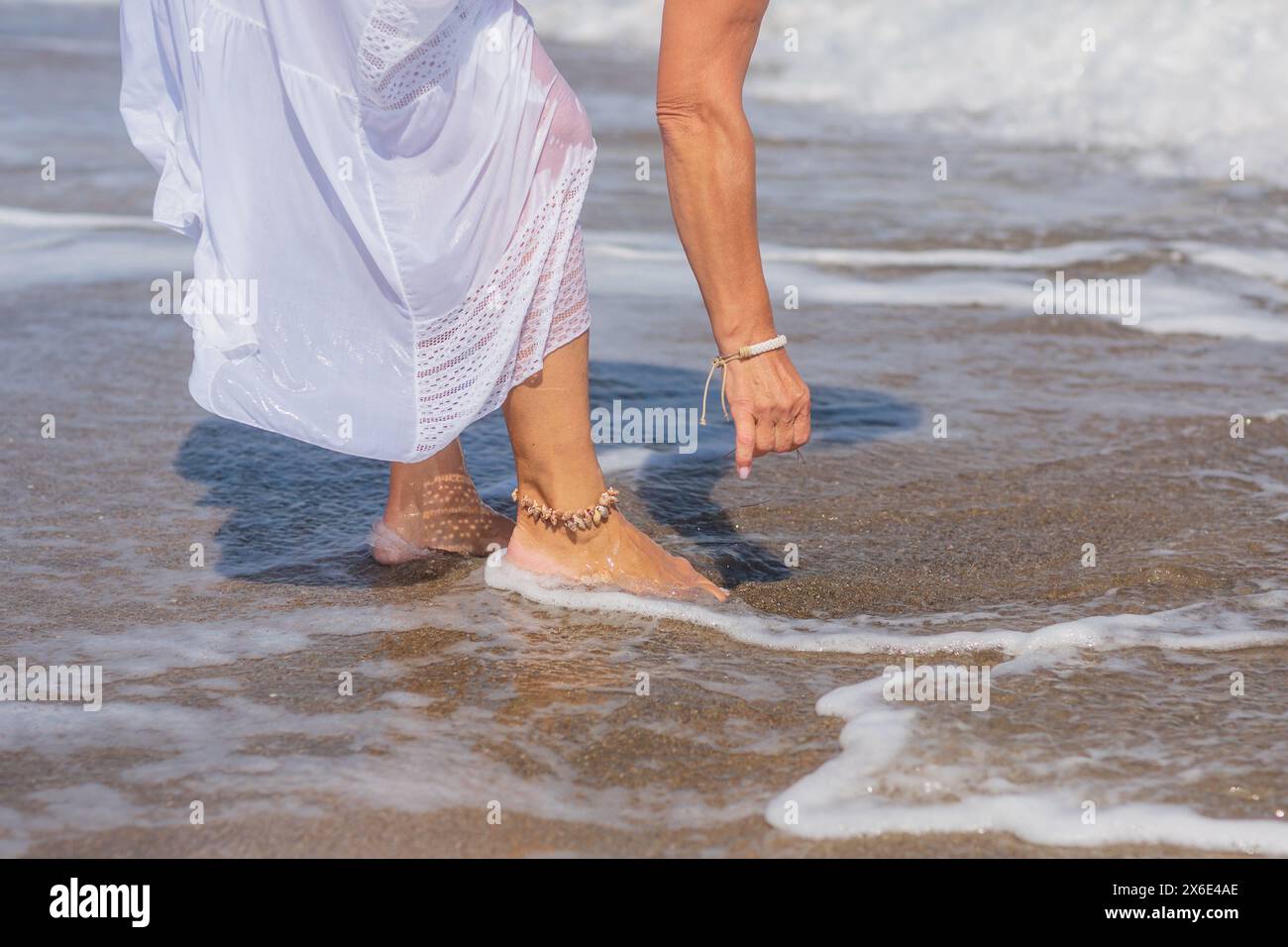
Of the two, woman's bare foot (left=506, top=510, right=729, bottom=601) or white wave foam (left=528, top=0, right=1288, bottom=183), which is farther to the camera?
white wave foam (left=528, top=0, right=1288, bottom=183)

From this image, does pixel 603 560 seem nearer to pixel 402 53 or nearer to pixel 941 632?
pixel 941 632

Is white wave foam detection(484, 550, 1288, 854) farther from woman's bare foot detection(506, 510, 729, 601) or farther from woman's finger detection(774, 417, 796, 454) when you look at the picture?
woman's finger detection(774, 417, 796, 454)

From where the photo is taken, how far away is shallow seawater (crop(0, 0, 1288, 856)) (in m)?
1.98

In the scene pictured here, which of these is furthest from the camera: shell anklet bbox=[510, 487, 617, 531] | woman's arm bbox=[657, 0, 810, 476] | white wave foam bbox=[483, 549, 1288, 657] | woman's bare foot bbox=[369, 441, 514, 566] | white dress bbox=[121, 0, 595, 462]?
woman's bare foot bbox=[369, 441, 514, 566]

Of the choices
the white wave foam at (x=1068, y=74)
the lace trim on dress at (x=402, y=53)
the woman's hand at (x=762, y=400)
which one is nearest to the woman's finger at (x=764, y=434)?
the woman's hand at (x=762, y=400)

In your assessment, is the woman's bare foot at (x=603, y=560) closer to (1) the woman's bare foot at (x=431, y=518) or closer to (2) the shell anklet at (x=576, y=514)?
(2) the shell anklet at (x=576, y=514)

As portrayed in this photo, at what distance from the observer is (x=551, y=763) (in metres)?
2.09

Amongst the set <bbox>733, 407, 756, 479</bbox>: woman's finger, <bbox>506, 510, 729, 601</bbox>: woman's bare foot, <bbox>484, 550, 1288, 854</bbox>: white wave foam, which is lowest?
<bbox>484, 550, 1288, 854</bbox>: white wave foam

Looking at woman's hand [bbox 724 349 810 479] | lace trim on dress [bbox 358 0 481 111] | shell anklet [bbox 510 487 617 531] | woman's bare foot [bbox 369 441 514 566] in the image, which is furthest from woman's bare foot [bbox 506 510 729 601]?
lace trim on dress [bbox 358 0 481 111]

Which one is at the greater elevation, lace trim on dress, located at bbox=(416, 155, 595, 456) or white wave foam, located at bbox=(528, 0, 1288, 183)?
white wave foam, located at bbox=(528, 0, 1288, 183)

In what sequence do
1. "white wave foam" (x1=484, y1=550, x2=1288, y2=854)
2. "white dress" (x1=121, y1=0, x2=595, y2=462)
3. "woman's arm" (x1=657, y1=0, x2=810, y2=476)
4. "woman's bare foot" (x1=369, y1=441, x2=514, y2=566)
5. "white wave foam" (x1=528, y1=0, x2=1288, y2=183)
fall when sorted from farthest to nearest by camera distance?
"white wave foam" (x1=528, y1=0, x2=1288, y2=183)
"woman's bare foot" (x1=369, y1=441, x2=514, y2=566)
"white dress" (x1=121, y1=0, x2=595, y2=462)
"woman's arm" (x1=657, y1=0, x2=810, y2=476)
"white wave foam" (x1=484, y1=550, x2=1288, y2=854)

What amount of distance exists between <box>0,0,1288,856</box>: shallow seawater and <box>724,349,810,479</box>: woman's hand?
0.36m
